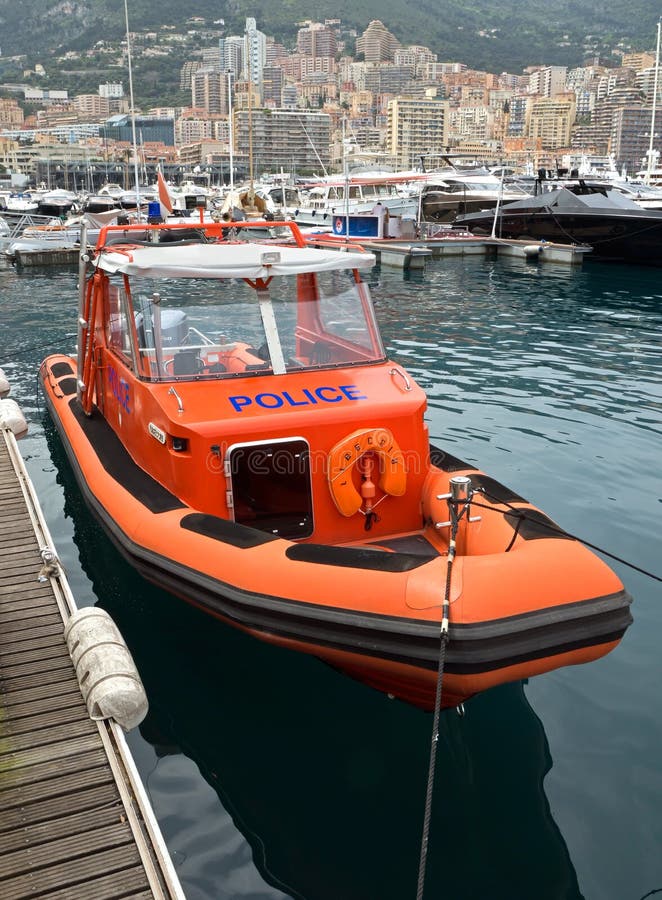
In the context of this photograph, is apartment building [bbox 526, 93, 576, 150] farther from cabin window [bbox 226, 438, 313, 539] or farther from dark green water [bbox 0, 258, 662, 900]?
dark green water [bbox 0, 258, 662, 900]

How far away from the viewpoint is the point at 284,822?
446 cm

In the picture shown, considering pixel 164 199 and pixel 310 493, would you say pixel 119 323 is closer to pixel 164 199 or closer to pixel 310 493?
pixel 164 199

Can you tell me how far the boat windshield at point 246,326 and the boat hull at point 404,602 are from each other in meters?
1.45

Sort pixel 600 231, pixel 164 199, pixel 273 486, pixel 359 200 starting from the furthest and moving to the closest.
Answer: pixel 359 200 < pixel 600 231 < pixel 164 199 < pixel 273 486

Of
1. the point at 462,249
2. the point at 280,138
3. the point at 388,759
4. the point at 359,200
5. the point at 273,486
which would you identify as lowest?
the point at 388,759

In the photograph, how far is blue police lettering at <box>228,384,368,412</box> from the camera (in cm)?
595

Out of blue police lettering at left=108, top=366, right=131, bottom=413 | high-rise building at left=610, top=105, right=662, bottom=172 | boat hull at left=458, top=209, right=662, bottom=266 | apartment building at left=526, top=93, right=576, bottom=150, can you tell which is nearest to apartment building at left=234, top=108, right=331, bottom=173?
high-rise building at left=610, top=105, right=662, bottom=172

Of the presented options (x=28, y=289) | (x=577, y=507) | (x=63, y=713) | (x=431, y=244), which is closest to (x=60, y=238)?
(x=28, y=289)

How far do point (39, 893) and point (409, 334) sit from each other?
48.4ft

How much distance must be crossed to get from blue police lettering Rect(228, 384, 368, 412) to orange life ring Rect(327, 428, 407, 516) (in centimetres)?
32

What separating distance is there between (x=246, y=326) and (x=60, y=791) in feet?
12.1

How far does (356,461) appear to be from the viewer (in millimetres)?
5918

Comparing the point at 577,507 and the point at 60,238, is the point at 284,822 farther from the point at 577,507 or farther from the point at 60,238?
the point at 60,238

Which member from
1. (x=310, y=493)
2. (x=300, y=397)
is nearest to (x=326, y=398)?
(x=300, y=397)
